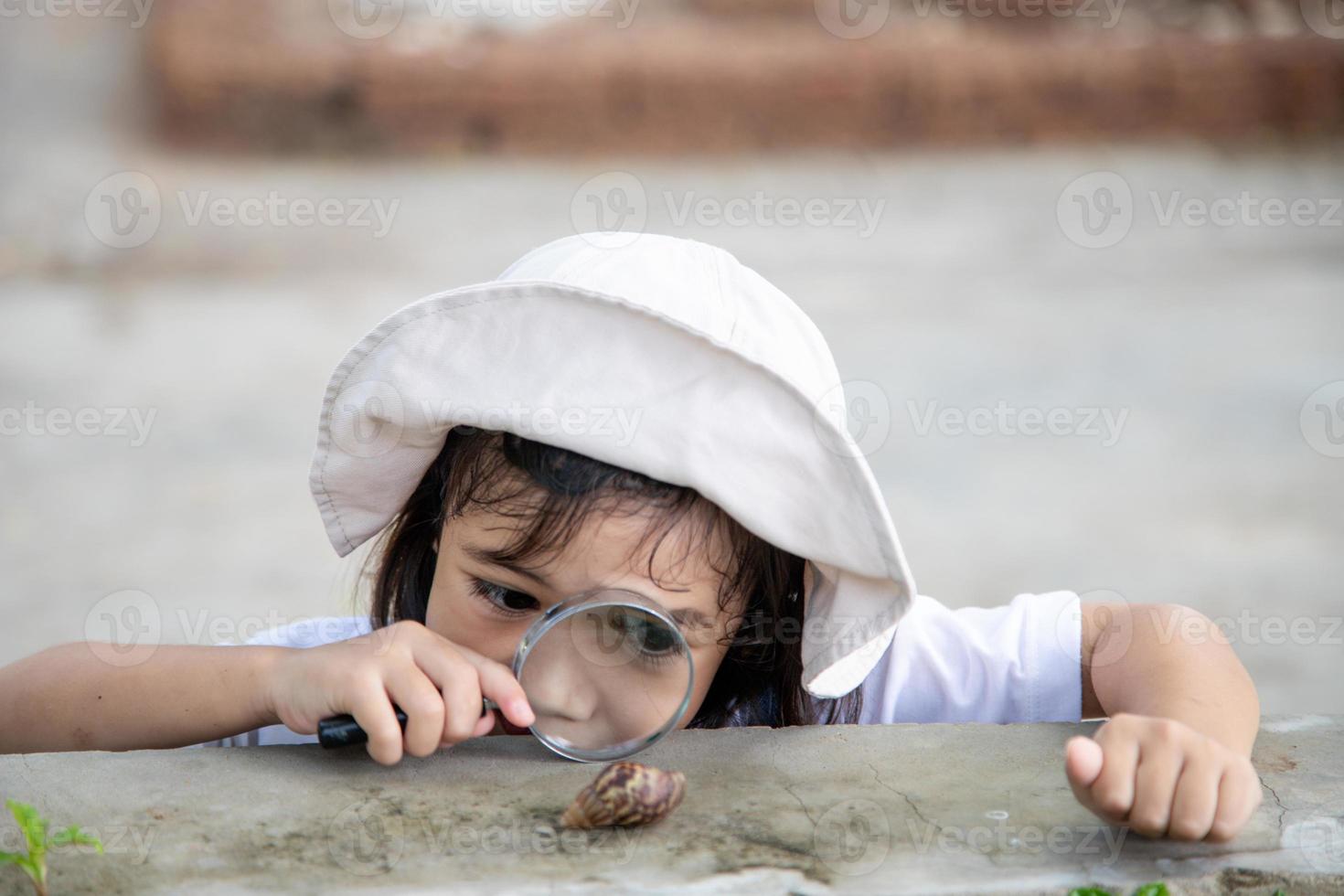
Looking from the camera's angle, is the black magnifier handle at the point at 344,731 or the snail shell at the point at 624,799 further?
the black magnifier handle at the point at 344,731

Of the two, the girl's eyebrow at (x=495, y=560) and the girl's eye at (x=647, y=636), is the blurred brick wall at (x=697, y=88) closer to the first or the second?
the girl's eyebrow at (x=495, y=560)

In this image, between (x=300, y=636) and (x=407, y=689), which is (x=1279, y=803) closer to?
(x=407, y=689)

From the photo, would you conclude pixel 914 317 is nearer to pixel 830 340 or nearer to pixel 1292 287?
pixel 830 340

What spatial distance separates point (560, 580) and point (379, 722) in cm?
34

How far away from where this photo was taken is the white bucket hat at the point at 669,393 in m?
1.89

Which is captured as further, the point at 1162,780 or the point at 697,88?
the point at 697,88

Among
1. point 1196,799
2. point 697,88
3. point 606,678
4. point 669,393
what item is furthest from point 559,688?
point 697,88

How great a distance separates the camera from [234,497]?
21.1ft

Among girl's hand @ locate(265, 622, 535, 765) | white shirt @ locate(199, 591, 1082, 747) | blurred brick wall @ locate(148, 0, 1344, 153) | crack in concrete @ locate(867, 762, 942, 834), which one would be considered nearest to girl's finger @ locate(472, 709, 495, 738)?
girl's hand @ locate(265, 622, 535, 765)

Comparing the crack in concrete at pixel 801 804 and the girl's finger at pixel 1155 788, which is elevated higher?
the girl's finger at pixel 1155 788

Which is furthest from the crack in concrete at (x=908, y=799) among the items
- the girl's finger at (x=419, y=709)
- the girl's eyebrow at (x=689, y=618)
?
the girl's finger at (x=419, y=709)

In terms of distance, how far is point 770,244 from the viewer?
11859 millimetres

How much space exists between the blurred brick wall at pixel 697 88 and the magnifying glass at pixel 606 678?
1350 centimetres

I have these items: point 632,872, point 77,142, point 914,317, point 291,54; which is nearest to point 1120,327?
point 914,317
